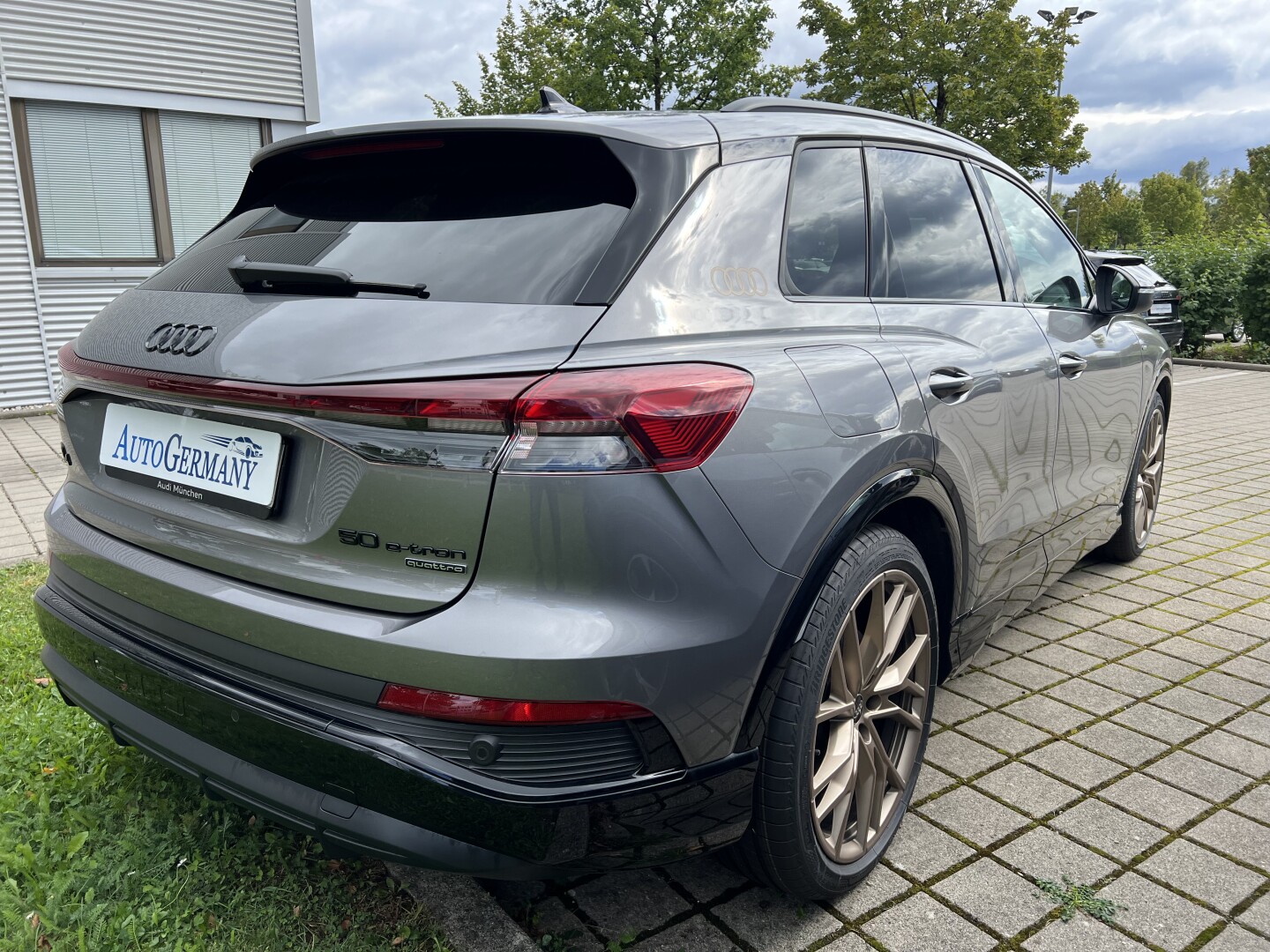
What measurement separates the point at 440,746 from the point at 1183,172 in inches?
5535

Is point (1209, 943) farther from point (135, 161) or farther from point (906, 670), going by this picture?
point (135, 161)

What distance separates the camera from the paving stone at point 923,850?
2.41 meters

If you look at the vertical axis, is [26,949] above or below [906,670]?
below

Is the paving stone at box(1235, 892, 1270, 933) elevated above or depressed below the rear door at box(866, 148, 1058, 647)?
below

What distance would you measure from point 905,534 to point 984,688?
125 cm

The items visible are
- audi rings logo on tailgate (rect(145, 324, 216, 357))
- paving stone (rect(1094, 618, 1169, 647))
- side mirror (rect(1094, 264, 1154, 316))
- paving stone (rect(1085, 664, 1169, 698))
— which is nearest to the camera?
audi rings logo on tailgate (rect(145, 324, 216, 357))

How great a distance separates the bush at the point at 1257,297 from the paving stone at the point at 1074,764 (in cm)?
1431

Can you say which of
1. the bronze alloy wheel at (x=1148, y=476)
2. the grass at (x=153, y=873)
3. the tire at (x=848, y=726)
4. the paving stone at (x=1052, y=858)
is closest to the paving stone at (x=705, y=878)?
the tire at (x=848, y=726)

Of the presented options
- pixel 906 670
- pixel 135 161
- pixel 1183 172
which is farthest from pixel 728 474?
pixel 1183 172

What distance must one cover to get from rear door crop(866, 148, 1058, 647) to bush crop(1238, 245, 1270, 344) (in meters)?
14.0

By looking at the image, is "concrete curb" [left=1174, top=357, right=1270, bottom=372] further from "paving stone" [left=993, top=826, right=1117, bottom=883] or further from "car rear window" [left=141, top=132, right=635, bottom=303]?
"car rear window" [left=141, top=132, right=635, bottom=303]

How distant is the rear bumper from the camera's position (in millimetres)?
1642

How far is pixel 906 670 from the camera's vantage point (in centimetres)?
245

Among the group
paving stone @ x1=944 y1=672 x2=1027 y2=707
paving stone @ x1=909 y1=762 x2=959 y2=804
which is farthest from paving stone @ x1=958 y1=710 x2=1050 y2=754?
paving stone @ x1=909 y1=762 x2=959 y2=804
